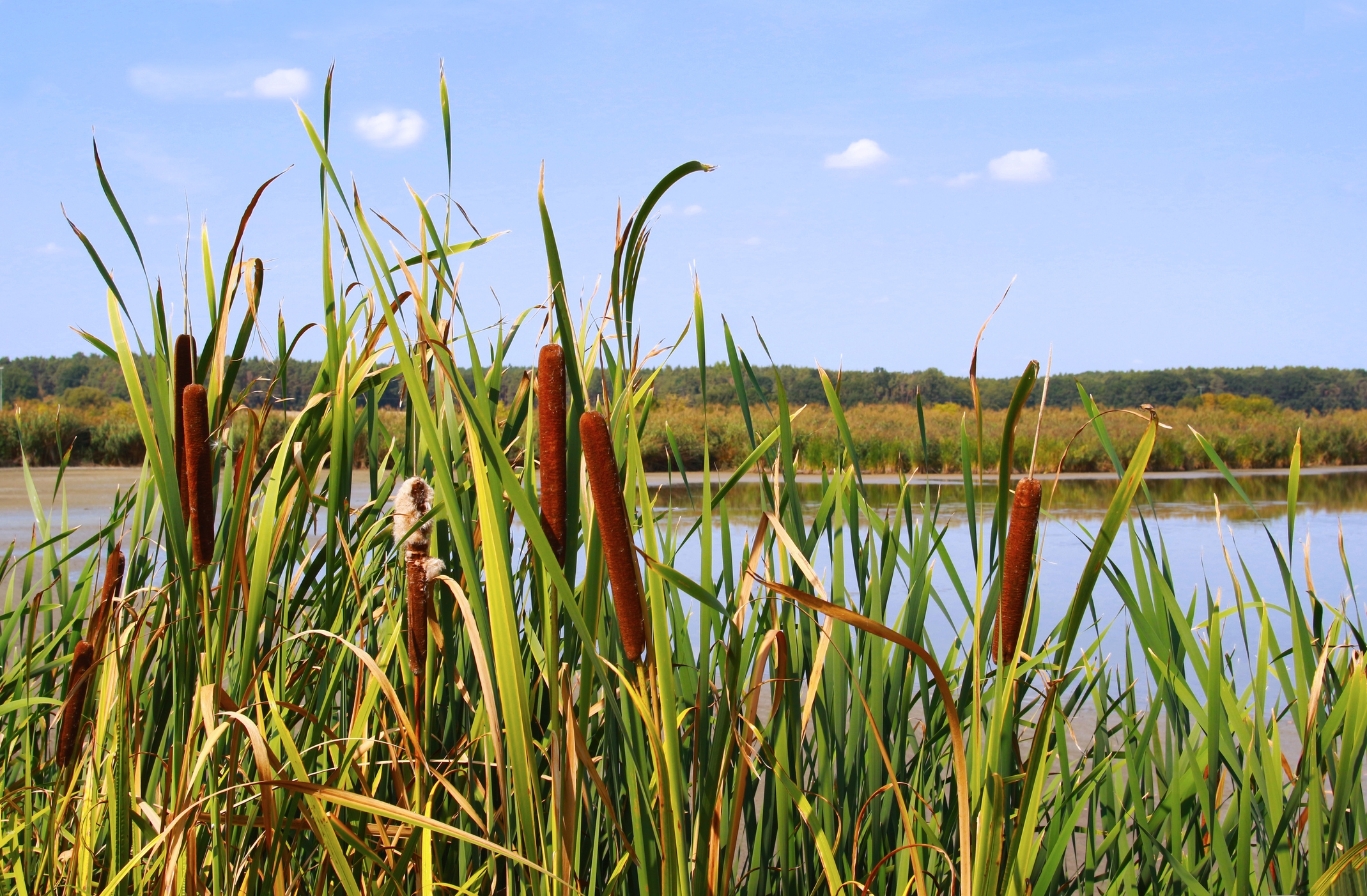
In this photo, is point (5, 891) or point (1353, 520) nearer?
point (5, 891)

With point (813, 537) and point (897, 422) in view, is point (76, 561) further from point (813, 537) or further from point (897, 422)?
point (897, 422)

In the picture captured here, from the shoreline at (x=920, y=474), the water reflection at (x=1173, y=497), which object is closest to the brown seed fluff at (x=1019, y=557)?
the water reflection at (x=1173, y=497)

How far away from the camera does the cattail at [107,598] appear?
1.06 m

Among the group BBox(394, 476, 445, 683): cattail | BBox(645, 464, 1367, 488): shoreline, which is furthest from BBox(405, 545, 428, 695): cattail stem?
BBox(645, 464, 1367, 488): shoreline

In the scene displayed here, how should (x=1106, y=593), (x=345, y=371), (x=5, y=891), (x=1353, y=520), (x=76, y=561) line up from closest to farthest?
1. (x=345, y=371)
2. (x=5, y=891)
3. (x=1106, y=593)
4. (x=76, y=561)
5. (x=1353, y=520)

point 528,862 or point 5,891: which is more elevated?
point 528,862

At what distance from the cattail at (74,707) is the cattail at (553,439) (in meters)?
0.74

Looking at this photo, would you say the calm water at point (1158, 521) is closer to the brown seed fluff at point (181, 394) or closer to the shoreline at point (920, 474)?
the shoreline at point (920, 474)

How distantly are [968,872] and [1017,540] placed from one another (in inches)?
10.4

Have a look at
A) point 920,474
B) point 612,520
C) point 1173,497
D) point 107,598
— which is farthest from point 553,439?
point 920,474

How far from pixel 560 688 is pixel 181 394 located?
0.51 m

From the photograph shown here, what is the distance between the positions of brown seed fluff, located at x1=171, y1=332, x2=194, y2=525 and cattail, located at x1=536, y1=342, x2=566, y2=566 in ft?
1.33

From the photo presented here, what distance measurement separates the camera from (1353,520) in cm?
1038

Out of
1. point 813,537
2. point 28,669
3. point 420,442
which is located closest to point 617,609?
point 813,537
